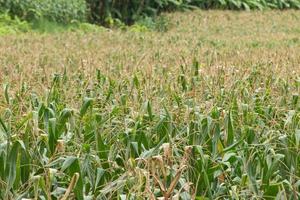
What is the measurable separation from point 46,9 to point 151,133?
33.6 ft

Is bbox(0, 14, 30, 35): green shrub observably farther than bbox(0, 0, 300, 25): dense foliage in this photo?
No

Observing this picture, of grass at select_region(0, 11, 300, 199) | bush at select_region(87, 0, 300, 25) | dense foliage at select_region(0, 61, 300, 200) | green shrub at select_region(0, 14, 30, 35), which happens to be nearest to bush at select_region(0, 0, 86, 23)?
green shrub at select_region(0, 14, 30, 35)

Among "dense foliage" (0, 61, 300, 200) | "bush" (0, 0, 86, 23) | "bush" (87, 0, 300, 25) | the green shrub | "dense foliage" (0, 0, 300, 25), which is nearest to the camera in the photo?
"dense foliage" (0, 61, 300, 200)

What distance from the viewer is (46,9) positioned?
12953mm

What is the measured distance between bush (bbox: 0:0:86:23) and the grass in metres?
7.29

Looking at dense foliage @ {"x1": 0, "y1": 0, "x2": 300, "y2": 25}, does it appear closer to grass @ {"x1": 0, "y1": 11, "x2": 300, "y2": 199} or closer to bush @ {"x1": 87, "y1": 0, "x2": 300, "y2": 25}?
bush @ {"x1": 87, "y1": 0, "x2": 300, "y2": 25}

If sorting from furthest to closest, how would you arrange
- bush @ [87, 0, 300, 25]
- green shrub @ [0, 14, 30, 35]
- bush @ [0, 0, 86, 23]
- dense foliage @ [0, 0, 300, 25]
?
bush @ [87, 0, 300, 25] < dense foliage @ [0, 0, 300, 25] < bush @ [0, 0, 86, 23] < green shrub @ [0, 14, 30, 35]

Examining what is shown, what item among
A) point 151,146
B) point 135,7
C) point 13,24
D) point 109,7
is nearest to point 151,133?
point 151,146

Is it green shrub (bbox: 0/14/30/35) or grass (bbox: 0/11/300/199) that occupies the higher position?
grass (bbox: 0/11/300/199)

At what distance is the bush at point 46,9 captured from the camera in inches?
500

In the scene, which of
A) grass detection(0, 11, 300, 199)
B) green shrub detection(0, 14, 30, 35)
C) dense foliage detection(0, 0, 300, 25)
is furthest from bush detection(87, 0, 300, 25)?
grass detection(0, 11, 300, 199)

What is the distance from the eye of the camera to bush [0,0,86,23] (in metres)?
12.7

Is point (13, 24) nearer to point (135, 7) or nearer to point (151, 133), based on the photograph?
point (135, 7)

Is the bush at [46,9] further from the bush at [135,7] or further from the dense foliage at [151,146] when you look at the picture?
the dense foliage at [151,146]
